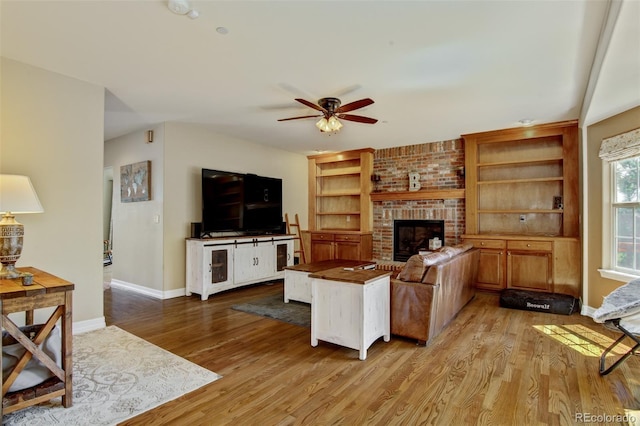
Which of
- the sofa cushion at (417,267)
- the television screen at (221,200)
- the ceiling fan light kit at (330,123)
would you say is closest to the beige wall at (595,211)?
the sofa cushion at (417,267)

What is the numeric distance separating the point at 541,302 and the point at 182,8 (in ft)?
15.7

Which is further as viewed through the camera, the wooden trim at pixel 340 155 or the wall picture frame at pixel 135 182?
the wooden trim at pixel 340 155

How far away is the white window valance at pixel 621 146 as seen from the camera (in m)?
3.33

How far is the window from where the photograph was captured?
3.54 m

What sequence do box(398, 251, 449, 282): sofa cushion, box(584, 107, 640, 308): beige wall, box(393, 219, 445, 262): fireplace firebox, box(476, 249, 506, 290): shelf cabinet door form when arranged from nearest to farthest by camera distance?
box(398, 251, 449, 282): sofa cushion, box(584, 107, 640, 308): beige wall, box(476, 249, 506, 290): shelf cabinet door, box(393, 219, 445, 262): fireplace firebox

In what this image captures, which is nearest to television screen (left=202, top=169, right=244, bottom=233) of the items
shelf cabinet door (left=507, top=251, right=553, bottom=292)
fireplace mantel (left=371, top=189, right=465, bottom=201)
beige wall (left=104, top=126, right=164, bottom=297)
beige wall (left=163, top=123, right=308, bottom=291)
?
beige wall (left=163, top=123, right=308, bottom=291)

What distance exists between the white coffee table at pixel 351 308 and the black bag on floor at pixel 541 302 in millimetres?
2185

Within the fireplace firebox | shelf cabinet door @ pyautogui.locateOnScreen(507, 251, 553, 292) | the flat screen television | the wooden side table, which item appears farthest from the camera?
Answer: the fireplace firebox

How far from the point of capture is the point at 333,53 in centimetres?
271

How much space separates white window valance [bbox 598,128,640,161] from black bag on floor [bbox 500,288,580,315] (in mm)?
1748

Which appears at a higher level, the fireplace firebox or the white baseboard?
the fireplace firebox

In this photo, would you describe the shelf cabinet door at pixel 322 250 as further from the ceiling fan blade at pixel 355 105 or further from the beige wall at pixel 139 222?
the ceiling fan blade at pixel 355 105

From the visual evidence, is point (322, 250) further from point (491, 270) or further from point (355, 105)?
point (355, 105)

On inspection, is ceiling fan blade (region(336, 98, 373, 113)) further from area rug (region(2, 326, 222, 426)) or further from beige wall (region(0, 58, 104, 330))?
area rug (region(2, 326, 222, 426))
